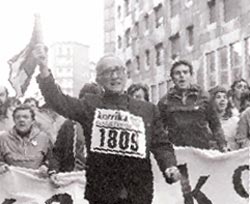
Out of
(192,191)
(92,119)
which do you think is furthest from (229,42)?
(92,119)

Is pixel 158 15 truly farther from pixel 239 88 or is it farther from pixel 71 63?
pixel 71 63

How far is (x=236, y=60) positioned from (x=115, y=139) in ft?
60.5

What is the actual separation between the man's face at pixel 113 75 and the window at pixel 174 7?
88.5 ft

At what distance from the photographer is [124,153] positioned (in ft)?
19.4

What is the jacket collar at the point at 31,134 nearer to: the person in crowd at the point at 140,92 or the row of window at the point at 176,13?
the person in crowd at the point at 140,92

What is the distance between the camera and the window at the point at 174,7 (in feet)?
108

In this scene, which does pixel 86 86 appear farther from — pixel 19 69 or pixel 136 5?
pixel 136 5

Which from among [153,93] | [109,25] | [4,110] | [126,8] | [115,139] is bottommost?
[115,139]

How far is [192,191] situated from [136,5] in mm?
34876

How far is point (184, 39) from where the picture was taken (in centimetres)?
3097

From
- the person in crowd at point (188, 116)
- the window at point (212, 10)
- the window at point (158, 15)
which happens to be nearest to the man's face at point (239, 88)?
the person in crowd at point (188, 116)

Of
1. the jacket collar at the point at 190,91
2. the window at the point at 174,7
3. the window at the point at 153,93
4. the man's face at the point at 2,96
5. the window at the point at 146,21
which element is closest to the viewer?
the jacket collar at the point at 190,91

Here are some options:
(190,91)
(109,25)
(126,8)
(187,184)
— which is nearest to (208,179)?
(187,184)

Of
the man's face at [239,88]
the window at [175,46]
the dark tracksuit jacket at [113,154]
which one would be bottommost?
the dark tracksuit jacket at [113,154]
